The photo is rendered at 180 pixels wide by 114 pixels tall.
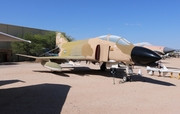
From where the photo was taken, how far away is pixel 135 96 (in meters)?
6.45

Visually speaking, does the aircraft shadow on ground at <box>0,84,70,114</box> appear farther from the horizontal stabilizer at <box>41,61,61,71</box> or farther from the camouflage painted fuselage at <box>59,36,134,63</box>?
the horizontal stabilizer at <box>41,61,61,71</box>

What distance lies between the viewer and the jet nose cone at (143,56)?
8118 mm

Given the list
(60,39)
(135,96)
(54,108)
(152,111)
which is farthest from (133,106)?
(60,39)

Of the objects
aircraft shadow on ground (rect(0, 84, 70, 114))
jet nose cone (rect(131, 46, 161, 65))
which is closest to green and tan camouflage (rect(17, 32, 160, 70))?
jet nose cone (rect(131, 46, 161, 65))

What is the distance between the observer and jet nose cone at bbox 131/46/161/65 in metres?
8.12

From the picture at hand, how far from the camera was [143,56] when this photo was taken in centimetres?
830

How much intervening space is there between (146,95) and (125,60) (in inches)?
119

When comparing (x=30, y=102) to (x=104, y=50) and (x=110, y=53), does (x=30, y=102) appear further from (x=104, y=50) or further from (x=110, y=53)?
(x=104, y=50)

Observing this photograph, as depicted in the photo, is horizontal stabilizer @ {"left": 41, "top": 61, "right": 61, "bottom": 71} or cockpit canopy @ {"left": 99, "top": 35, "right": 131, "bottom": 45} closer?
cockpit canopy @ {"left": 99, "top": 35, "right": 131, "bottom": 45}

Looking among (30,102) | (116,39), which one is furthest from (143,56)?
(30,102)

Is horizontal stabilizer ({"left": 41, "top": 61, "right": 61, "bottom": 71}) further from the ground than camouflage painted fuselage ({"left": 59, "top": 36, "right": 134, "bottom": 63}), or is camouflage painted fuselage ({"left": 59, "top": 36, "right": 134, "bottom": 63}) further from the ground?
camouflage painted fuselage ({"left": 59, "top": 36, "right": 134, "bottom": 63})

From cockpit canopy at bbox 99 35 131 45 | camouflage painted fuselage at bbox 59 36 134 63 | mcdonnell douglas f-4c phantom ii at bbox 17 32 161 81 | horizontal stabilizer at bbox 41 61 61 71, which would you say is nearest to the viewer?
mcdonnell douglas f-4c phantom ii at bbox 17 32 161 81

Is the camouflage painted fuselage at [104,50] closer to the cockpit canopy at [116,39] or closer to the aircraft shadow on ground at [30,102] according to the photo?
the cockpit canopy at [116,39]

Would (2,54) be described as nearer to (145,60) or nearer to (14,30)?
(14,30)
